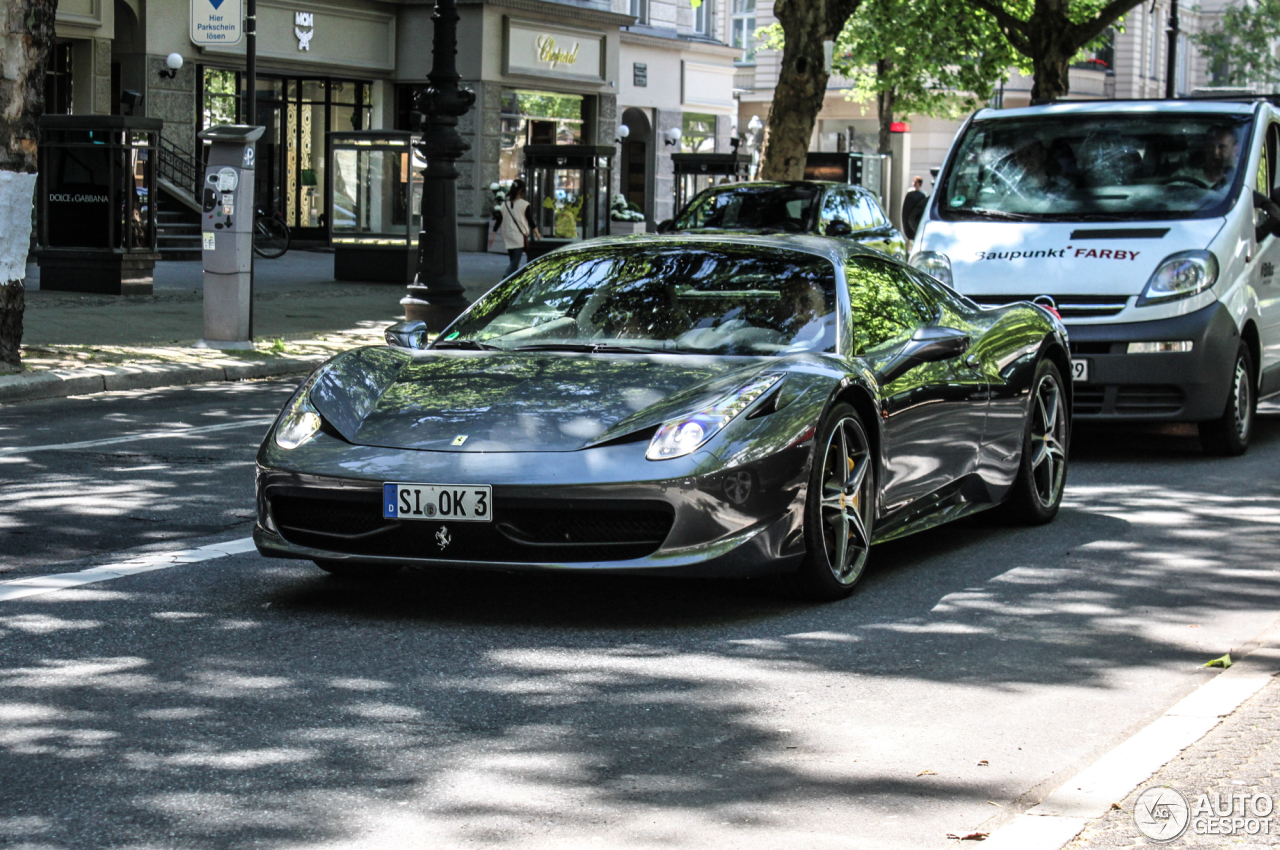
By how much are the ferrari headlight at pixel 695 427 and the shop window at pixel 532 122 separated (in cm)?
3304

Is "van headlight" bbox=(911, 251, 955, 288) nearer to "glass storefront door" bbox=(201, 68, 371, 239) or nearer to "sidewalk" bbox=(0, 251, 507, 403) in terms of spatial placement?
"sidewalk" bbox=(0, 251, 507, 403)

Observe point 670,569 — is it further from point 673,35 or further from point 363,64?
point 673,35

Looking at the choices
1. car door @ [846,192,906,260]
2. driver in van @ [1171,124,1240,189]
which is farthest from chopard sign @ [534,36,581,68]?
driver in van @ [1171,124,1240,189]

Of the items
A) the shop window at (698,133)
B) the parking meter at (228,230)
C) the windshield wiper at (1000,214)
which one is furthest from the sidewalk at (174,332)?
the shop window at (698,133)

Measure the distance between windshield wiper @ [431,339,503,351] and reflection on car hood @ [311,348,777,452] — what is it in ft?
0.59

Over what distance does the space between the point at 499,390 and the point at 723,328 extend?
961 millimetres

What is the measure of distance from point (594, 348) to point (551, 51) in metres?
34.4

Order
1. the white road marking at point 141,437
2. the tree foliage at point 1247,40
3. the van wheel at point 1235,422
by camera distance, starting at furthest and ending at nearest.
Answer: the tree foliage at point 1247,40, the van wheel at point 1235,422, the white road marking at point 141,437

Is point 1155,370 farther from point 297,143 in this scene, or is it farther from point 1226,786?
point 297,143

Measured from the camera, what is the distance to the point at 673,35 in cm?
4753

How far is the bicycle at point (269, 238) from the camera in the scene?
30.5m

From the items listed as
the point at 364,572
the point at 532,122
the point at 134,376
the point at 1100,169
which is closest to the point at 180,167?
the point at 532,122

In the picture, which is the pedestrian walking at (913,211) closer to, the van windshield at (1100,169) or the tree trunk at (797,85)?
the van windshield at (1100,169)

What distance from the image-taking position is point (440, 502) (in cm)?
564
